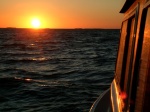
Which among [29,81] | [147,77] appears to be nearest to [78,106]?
[29,81]

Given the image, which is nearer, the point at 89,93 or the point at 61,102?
the point at 61,102

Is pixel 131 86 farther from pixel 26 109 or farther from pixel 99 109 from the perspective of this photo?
pixel 26 109

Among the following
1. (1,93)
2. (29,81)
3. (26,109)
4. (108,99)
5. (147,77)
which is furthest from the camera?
(29,81)

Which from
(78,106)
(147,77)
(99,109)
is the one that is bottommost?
(78,106)

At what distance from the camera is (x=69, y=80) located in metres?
18.8

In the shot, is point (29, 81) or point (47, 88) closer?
point (47, 88)

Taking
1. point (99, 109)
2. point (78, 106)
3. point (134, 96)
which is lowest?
point (78, 106)

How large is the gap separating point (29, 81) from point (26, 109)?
7.06m

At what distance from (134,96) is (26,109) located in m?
8.95

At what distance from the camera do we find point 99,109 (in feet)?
19.3

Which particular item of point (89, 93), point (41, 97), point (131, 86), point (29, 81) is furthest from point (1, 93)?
point (131, 86)

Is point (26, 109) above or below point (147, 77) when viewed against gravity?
below

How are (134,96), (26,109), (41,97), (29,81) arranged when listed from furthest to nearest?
(29,81) < (41,97) < (26,109) < (134,96)

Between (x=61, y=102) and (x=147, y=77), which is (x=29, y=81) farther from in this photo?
(x=147, y=77)
